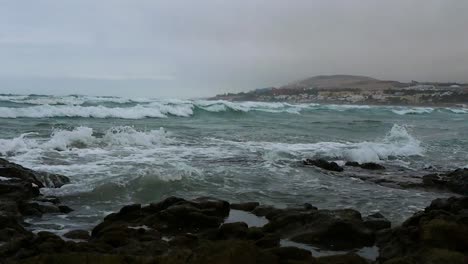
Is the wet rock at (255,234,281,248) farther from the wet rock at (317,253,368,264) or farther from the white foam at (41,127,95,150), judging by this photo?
the white foam at (41,127,95,150)

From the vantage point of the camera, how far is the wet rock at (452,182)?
11.3 metres

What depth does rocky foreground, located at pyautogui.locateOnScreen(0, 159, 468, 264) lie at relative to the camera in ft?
16.4

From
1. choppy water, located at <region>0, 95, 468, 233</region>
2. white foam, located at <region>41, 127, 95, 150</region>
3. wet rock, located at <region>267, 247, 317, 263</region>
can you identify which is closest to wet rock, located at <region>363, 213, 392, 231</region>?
choppy water, located at <region>0, 95, 468, 233</region>

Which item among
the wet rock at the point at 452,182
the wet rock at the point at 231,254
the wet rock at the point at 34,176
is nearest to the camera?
the wet rock at the point at 231,254

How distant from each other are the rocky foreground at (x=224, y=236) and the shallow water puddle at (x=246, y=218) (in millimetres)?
65

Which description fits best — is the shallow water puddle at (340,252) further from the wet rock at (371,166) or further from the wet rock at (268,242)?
the wet rock at (371,166)

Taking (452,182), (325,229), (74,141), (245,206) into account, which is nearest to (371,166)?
(452,182)

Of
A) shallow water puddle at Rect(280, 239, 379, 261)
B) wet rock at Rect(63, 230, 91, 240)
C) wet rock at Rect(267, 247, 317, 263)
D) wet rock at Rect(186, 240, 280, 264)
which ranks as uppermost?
wet rock at Rect(186, 240, 280, 264)

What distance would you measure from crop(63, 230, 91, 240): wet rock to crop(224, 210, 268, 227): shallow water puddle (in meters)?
2.19

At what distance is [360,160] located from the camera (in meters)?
16.4

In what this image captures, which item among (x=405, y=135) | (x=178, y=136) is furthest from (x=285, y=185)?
(x=405, y=135)

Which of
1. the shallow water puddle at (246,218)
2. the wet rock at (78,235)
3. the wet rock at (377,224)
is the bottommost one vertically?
the shallow water puddle at (246,218)

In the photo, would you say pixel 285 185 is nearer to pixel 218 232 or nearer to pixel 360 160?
pixel 218 232

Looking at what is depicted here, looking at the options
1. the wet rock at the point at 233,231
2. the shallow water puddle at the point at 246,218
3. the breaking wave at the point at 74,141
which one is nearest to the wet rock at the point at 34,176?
the shallow water puddle at the point at 246,218
